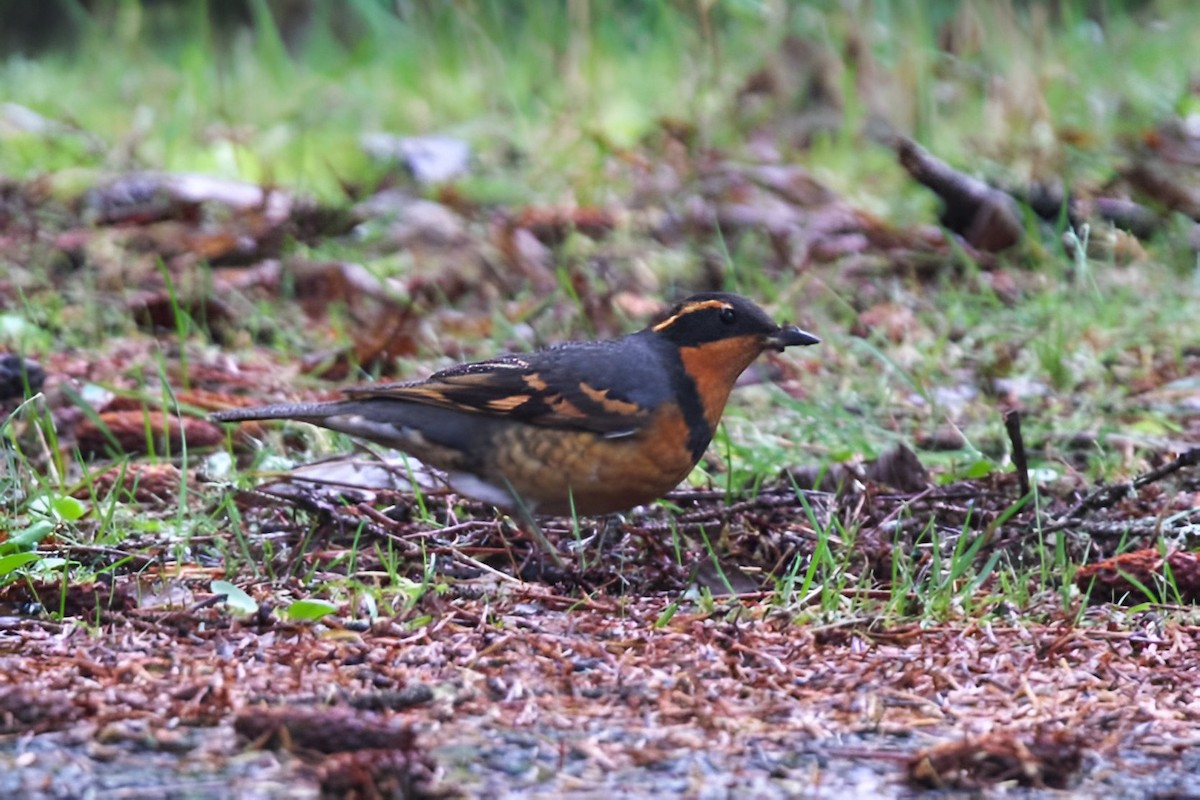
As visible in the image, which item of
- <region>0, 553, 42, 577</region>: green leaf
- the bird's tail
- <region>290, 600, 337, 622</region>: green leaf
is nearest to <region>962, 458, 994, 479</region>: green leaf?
the bird's tail

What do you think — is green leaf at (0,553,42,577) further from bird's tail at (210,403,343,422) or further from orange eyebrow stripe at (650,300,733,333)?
orange eyebrow stripe at (650,300,733,333)

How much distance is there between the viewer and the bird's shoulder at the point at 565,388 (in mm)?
4688

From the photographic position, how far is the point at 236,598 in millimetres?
3840

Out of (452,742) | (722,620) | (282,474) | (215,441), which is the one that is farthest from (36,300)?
(452,742)

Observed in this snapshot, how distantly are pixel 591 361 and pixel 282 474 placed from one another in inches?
35.2

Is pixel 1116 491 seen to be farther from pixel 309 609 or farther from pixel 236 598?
pixel 236 598

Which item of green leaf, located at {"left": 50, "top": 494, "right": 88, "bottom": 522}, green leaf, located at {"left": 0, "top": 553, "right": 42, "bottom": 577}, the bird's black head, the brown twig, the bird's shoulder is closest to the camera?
green leaf, located at {"left": 0, "top": 553, "right": 42, "bottom": 577}

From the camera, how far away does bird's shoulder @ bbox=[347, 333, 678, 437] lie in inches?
185

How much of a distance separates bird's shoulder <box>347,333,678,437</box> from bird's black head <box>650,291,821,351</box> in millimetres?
83

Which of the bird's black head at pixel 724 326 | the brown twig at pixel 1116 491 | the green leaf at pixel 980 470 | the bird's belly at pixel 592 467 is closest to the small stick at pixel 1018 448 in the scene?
the brown twig at pixel 1116 491

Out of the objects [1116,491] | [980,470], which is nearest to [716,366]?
[980,470]

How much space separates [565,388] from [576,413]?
0.33ft

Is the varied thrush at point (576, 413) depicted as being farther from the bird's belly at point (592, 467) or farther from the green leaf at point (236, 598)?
the green leaf at point (236, 598)

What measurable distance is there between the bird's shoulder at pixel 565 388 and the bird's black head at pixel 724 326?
0.27 ft
